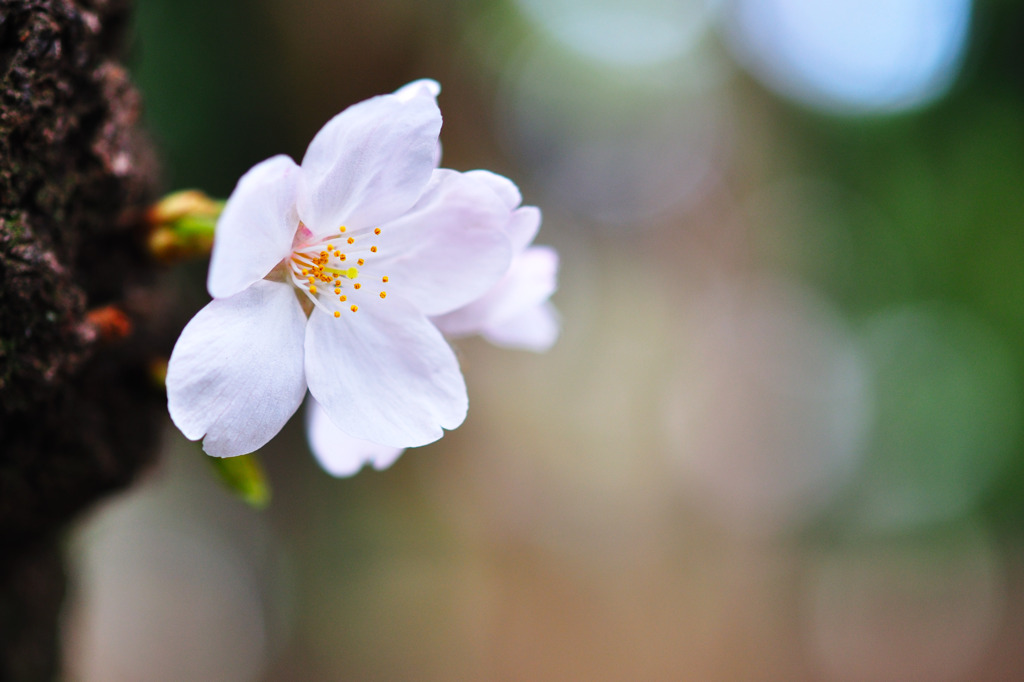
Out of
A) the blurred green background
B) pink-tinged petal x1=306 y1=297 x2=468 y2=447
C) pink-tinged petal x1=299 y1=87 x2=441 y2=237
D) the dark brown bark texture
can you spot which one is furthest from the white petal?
the blurred green background

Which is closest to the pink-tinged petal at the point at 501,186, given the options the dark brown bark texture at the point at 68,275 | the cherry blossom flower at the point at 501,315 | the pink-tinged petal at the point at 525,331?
the cherry blossom flower at the point at 501,315

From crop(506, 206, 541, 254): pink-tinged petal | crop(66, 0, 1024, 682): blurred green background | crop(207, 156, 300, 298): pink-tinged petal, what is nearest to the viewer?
crop(207, 156, 300, 298): pink-tinged petal

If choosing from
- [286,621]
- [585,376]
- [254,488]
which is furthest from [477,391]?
[254,488]

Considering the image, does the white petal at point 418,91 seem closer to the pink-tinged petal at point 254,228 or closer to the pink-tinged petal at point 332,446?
the pink-tinged petal at point 254,228

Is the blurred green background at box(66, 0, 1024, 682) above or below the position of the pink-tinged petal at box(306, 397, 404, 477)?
below

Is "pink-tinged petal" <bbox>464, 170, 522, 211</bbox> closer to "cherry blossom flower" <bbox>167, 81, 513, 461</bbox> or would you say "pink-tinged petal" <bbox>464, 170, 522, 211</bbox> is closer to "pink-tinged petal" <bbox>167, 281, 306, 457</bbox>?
"cherry blossom flower" <bbox>167, 81, 513, 461</bbox>

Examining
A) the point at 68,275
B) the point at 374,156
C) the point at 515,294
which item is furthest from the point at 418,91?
the point at 68,275
